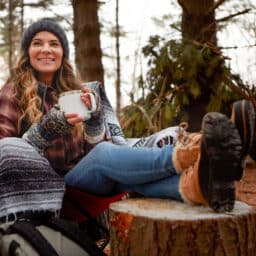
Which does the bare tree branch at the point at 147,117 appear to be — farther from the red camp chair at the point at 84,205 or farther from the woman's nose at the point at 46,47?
the woman's nose at the point at 46,47

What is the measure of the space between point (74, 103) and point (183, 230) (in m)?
0.84

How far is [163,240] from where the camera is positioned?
74.7 inches

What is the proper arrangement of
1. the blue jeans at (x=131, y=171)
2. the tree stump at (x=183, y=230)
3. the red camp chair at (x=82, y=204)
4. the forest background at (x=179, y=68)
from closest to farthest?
the tree stump at (x=183, y=230) → the blue jeans at (x=131, y=171) → the red camp chair at (x=82, y=204) → the forest background at (x=179, y=68)

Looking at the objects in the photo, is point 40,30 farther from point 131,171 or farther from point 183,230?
point 183,230

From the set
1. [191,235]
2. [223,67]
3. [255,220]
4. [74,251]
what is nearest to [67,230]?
[74,251]

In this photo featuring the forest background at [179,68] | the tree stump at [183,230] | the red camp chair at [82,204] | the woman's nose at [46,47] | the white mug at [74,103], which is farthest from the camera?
the forest background at [179,68]

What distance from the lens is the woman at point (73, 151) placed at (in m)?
1.79

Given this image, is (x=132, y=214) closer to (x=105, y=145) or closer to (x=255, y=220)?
(x=105, y=145)

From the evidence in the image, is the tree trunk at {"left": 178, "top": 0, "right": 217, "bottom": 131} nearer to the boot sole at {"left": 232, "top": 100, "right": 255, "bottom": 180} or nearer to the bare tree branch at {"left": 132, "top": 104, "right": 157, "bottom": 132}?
the bare tree branch at {"left": 132, "top": 104, "right": 157, "bottom": 132}

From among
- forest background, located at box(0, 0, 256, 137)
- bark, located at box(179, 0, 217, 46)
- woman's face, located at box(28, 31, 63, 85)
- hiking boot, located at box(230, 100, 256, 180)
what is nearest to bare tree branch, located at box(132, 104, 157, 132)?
forest background, located at box(0, 0, 256, 137)

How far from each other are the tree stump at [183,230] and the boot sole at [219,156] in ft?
0.39

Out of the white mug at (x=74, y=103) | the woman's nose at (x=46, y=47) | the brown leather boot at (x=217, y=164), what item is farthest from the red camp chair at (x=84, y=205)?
the woman's nose at (x=46, y=47)

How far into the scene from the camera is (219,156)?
5.66ft

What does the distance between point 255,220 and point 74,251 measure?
86cm
